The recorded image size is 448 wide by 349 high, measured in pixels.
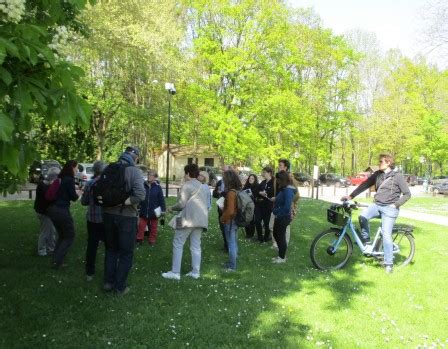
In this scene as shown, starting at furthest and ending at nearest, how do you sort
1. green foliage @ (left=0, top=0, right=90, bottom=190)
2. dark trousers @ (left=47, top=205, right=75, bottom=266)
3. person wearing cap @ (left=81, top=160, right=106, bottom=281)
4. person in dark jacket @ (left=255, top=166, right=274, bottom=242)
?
person in dark jacket @ (left=255, top=166, right=274, bottom=242) < dark trousers @ (left=47, top=205, right=75, bottom=266) < person wearing cap @ (left=81, top=160, right=106, bottom=281) < green foliage @ (left=0, top=0, right=90, bottom=190)

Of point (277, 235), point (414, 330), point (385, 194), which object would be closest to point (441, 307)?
point (414, 330)

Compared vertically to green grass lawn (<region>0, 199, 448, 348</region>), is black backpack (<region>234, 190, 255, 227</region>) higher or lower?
higher

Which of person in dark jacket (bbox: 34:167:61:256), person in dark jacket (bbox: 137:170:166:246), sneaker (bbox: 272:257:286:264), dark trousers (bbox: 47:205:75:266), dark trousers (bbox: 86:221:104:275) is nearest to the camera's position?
dark trousers (bbox: 86:221:104:275)

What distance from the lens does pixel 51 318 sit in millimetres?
5008

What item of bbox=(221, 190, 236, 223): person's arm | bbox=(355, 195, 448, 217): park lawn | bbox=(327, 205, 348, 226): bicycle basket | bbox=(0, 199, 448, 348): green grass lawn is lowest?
bbox=(355, 195, 448, 217): park lawn

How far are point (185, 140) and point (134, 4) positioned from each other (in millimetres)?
19439

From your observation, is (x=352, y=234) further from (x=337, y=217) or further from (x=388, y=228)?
(x=388, y=228)

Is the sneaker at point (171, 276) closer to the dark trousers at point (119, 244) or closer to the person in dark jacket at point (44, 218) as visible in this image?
the dark trousers at point (119, 244)

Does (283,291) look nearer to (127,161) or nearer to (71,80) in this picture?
(127,161)

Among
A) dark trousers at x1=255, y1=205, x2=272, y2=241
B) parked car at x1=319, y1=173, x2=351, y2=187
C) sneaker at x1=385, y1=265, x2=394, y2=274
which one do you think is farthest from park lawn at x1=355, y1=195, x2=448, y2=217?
parked car at x1=319, y1=173, x2=351, y2=187

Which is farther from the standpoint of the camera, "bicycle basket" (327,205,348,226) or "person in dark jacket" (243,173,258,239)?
"person in dark jacket" (243,173,258,239)

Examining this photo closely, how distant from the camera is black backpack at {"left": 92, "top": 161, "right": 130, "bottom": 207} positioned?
5.54m

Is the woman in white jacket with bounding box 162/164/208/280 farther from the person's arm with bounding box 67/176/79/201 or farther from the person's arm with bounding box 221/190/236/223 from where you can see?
the person's arm with bounding box 67/176/79/201

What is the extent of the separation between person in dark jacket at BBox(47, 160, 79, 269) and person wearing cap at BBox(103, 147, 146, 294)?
1.42 metres
